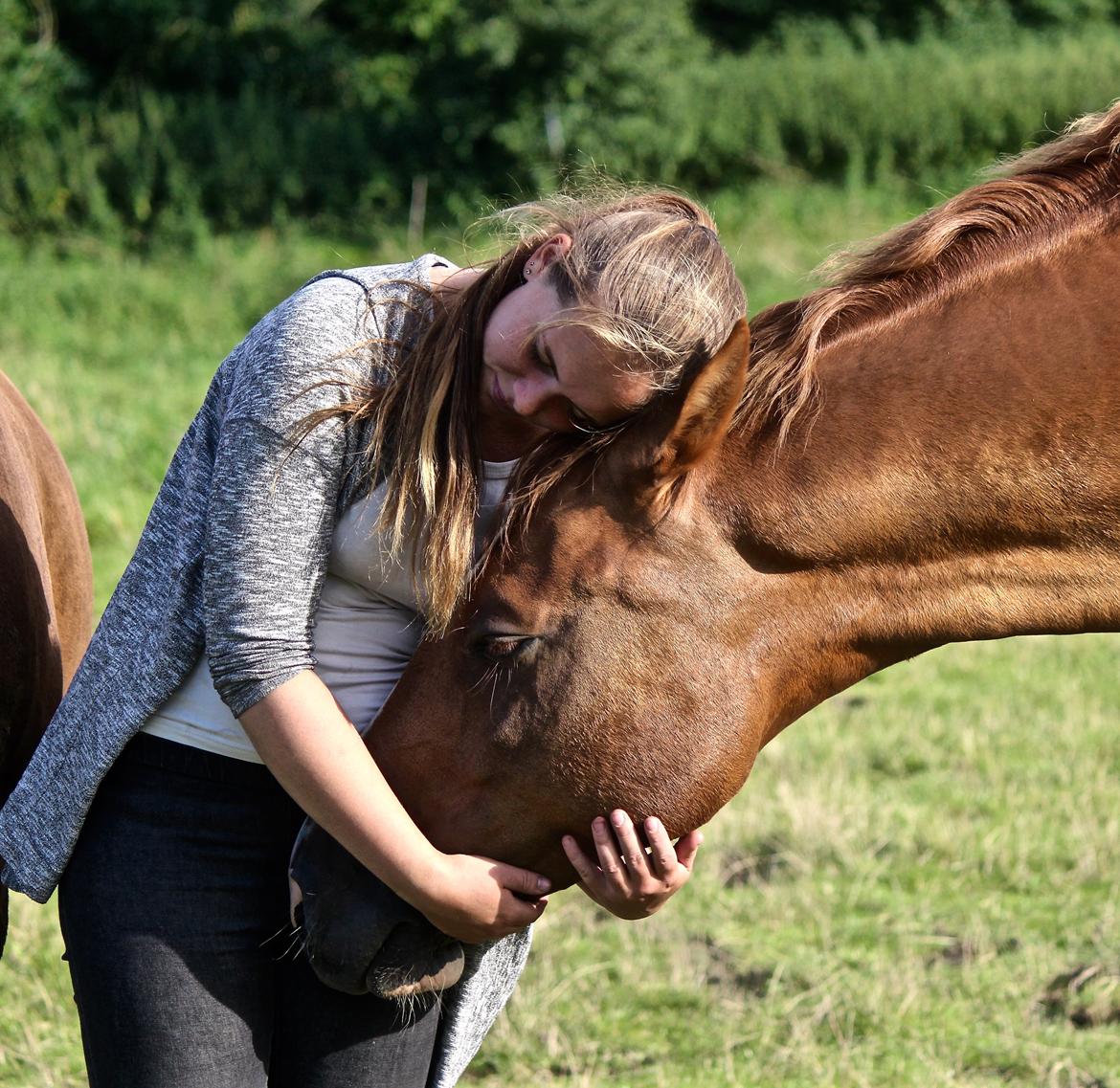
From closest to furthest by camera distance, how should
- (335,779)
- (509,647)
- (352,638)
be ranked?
(335,779), (509,647), (352,638)

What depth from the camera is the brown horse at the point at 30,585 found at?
2332mm

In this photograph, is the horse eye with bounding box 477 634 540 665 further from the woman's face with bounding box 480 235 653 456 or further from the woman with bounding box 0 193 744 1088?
the woman's face with bounding box 480 235 653 456

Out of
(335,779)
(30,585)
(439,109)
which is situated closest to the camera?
(335,779)

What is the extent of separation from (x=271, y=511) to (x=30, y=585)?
83 cm

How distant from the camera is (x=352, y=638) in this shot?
6.48ft

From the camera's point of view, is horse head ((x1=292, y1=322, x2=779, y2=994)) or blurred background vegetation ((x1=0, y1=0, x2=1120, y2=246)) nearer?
horse head ((x1=292, y1=322, x2=779, y2=994))

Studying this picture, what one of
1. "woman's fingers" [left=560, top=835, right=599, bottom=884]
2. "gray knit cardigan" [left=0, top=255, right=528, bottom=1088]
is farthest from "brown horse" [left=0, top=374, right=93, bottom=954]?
"woman's fingers" [left=560, top=835, right=599, bottom=884]

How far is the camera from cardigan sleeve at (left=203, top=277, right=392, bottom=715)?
1765mm

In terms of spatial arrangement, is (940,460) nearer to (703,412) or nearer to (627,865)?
(703,412)

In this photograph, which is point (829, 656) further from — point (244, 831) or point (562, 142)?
point (562, 142)

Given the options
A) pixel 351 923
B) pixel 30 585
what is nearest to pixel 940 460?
pixel 351 923

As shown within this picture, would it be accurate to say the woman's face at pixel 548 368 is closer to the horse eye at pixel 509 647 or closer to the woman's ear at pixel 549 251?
the woman's ear at pixel 549 251

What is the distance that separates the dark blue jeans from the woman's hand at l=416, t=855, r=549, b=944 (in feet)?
0.80

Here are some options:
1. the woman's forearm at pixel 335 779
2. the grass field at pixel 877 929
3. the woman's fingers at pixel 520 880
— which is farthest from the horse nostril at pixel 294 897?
the grass field at pixel 877 929
